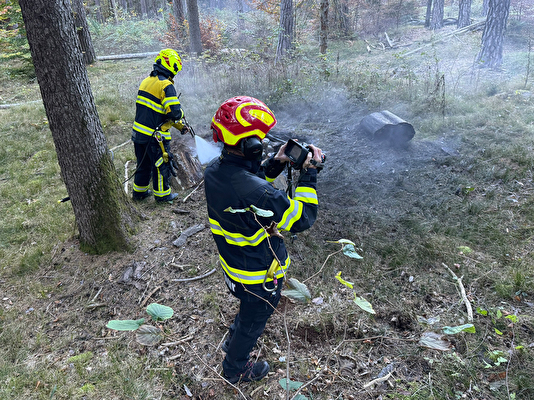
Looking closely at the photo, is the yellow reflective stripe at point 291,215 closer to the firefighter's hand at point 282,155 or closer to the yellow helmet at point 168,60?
the firefighter's hand at point 282,155

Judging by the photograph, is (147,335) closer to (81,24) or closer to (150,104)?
(150,104)

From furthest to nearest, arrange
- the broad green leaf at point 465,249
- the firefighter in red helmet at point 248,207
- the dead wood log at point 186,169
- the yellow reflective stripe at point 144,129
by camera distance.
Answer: the dead wood log at point 186,169 < the yellow reflective stripe at point 144,129 < the broad green leaf at point 465,249 < the firefighter in red helmet at point 248,207

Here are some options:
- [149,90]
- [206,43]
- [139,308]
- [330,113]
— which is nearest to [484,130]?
[330,113]

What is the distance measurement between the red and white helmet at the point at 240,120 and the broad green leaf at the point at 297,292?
3.27ft

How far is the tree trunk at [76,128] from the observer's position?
3510 millimetres

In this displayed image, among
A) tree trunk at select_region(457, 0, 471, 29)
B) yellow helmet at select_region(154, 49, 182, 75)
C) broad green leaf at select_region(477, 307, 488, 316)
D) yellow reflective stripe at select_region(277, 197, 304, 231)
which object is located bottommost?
broad green leaf at select_region(477, 307, 488, 316)

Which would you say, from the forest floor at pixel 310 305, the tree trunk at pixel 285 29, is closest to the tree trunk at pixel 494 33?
the tree trunk at pixel 285 29

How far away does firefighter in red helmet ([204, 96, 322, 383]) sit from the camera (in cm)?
219

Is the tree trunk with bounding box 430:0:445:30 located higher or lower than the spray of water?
higher

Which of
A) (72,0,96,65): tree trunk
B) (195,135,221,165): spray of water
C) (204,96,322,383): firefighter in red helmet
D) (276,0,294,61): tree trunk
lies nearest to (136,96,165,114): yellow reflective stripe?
(195,135,221,165): spray of water

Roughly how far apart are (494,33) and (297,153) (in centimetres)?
1125

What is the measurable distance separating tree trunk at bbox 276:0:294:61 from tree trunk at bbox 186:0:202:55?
3.71 metres

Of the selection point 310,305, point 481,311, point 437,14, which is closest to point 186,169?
point 310,305

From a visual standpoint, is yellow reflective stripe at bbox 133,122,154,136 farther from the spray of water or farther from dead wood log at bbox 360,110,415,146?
dead wood log at bbox 360,110,415,146
